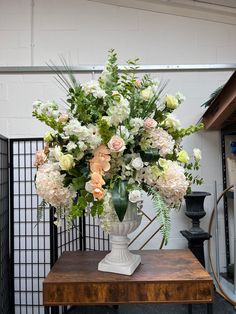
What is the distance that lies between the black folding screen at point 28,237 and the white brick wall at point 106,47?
287mm

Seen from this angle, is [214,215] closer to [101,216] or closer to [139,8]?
[101,216]

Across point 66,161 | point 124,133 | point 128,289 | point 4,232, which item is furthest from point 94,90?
point 4,232

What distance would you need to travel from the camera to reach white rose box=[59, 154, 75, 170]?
134cm

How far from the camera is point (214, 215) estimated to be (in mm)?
2760

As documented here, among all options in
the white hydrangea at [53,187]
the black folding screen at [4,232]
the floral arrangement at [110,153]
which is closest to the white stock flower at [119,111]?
the floral arrangement at [110,153]

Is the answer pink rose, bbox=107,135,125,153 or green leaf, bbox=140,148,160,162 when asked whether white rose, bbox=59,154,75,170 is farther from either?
green leaf, bbox=140,148,160,162

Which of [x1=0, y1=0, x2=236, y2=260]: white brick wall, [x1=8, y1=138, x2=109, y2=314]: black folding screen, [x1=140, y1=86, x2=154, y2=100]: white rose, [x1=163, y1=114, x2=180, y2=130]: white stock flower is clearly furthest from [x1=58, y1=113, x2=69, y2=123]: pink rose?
[x1=0, y1=0, x2=236, y2=260]: white brick wall

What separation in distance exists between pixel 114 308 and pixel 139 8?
2.56 m

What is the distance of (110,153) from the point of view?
1374 millimetres

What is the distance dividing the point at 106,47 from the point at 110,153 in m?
1.79

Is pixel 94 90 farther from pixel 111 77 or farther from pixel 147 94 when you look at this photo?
pixel 147 94

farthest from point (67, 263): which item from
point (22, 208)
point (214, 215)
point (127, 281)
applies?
point (214, 215)

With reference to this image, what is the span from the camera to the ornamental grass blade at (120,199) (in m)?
1.31

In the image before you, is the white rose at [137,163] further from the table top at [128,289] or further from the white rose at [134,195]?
the table top at [128,289]
